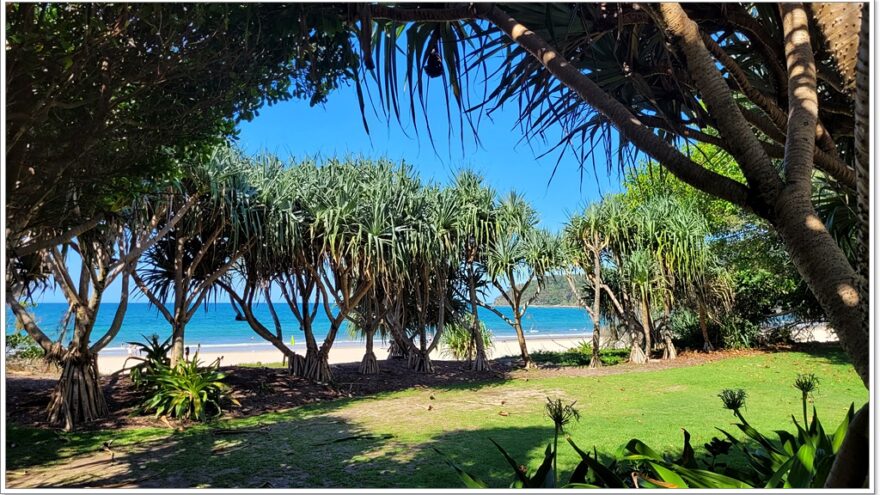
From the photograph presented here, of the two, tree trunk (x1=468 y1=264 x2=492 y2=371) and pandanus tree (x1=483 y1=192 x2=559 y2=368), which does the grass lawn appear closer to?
tree trunk (x1=468 y1=264 x2=492 y2=371)

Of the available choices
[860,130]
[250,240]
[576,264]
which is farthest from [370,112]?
[576,264]

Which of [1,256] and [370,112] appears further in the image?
[370,112]

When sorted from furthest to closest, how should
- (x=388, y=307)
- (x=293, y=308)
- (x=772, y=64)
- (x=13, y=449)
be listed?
(x=388, y=307) < (x=293, y=308) < (x=13, y=449) < (x=772, y=64)

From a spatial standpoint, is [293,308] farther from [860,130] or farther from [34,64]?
[860,130]

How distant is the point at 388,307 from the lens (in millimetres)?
9156

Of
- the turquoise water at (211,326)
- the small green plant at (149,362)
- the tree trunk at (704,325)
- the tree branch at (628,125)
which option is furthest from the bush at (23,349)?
the turquoise water at (211,326)

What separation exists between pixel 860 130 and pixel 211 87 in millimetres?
2706

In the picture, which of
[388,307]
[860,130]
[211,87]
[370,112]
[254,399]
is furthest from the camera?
[388,307]

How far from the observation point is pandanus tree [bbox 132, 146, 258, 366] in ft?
20.0

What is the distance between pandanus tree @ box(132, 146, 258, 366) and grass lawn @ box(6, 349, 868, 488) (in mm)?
1823

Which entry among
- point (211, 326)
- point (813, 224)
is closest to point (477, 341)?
point (813, 224)

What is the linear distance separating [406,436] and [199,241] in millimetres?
4133

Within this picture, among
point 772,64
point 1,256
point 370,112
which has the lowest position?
point 1,256

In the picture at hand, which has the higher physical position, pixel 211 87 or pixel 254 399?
pixel 211 87
